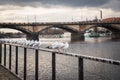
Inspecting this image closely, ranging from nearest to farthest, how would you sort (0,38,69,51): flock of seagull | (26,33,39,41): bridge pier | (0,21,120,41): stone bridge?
(0,38,69,51): flock of seagull → (0,21,120,41): stone bridge → (26,33,39,41): bridge pier

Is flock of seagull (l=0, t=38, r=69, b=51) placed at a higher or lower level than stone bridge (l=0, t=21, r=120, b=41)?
lower

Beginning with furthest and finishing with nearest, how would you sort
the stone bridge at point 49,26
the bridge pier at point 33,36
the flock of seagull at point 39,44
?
the bridge pier at point 33,36, the stone bridge at point 49,26, the flock of seagull at point 39,44

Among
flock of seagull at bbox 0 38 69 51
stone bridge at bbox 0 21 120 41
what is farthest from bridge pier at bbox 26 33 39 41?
flock of seagull at bbox 0 38 69 51

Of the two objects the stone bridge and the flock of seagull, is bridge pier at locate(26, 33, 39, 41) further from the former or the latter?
the flock of seagull

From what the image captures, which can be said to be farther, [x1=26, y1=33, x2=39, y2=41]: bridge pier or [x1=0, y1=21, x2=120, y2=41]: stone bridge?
[x1=26, y1=33, x2=39, y2=41]: bridge pier

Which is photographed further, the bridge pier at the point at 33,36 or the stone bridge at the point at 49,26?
the bridge pier at the point at 33,36

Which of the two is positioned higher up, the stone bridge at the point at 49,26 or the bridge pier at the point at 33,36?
the stone bridge at the point at 49,26

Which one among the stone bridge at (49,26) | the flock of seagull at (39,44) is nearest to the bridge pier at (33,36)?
the stone bridge at (49,26)

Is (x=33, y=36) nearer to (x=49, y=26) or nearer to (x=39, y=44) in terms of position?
(x=49, y=26)

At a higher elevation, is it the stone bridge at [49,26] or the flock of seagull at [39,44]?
the stone bridge at [49,26]

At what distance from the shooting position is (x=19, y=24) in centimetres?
9838

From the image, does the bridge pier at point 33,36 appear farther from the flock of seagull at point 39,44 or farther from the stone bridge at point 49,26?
the flock of seagull at point 39,44

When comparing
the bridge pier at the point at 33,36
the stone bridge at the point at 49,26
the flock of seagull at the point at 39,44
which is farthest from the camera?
the bridge pier at the point at 33,36

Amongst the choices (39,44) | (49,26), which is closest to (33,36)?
(49,26)
